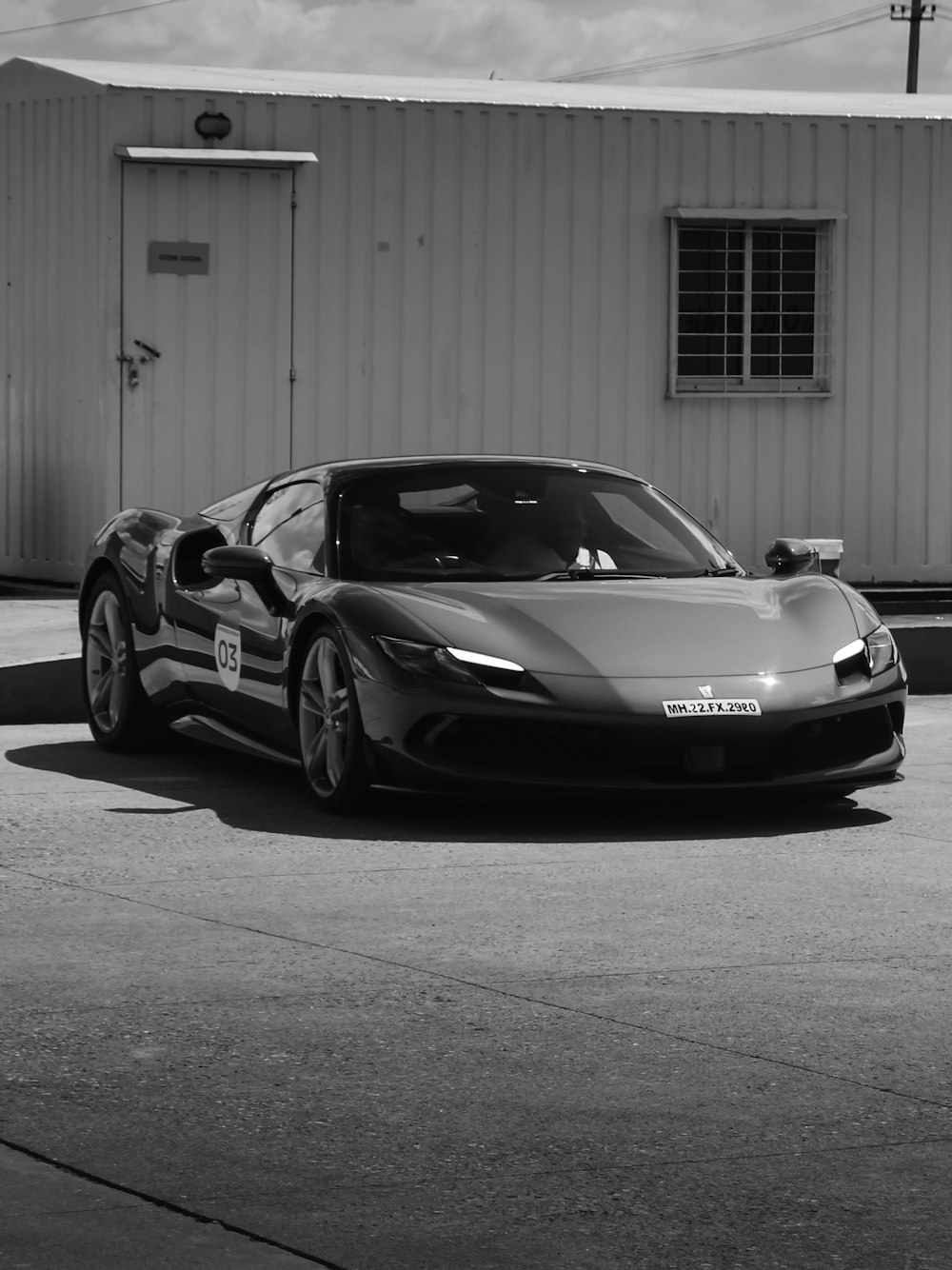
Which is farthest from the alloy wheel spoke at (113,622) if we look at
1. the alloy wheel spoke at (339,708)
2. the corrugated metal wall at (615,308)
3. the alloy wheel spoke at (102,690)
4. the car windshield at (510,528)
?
the corrugated metal wall at (615,308)

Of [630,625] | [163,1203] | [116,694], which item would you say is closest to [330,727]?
[630,625]

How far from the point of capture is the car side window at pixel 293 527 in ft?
28.7

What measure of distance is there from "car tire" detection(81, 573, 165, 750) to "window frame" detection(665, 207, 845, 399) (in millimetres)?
7218

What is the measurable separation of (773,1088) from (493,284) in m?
12.1

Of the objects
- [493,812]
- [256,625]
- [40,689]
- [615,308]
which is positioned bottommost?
[493,812]

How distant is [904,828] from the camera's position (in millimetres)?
7891

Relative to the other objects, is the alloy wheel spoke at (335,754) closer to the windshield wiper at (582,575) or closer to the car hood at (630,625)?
the car hood at (630,625)

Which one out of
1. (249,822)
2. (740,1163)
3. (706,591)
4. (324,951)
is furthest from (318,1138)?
(706,591)

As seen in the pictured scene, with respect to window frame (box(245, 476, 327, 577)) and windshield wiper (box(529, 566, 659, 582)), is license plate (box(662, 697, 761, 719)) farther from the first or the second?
window frame (box(245, 476, 327, 577))

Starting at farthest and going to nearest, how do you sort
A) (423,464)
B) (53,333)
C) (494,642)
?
(53,333) < (423,464) < (494,642)

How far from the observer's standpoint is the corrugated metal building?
1555 centimetres

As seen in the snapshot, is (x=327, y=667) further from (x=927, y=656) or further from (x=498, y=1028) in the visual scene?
(x=927, y=656)

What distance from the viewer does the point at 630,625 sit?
795 centimetres

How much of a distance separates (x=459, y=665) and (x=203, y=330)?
8399mm
